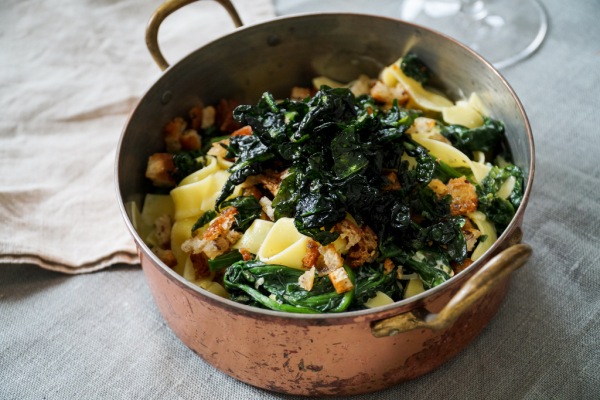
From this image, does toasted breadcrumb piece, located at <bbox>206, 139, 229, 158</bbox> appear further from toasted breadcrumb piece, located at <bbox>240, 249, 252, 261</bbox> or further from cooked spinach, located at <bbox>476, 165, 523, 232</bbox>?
cooked spinach, located at <bbox>476, 165, 523, 232</bbox>

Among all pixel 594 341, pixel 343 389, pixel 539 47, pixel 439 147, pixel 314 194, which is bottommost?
pixel 594 341

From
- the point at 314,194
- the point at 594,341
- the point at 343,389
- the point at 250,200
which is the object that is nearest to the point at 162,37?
the point at 250,200

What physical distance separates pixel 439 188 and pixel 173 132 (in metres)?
2.12

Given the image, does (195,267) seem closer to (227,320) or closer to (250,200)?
(250,200)

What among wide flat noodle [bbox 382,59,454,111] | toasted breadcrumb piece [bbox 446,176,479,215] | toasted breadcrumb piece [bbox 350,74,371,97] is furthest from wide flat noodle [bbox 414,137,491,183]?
toasted breadcrumb piece [bbox 350,74,371,97]

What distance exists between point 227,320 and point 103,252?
5.93 ft

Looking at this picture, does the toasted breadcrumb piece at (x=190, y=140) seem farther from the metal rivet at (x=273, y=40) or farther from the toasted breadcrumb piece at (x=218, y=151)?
the metal rivet at (x=273, y=40)

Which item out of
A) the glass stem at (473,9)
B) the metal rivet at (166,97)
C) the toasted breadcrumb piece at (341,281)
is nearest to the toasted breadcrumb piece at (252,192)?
the toasted breadcrumb piece at (341,281)

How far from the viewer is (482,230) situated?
3121 mm

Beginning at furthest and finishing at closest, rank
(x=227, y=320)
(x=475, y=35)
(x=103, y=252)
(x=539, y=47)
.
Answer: (x=475, y=35)
(x=539, y=47)
(x=103, y=252)
(x=227, y=320)

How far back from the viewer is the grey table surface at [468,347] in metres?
3.00

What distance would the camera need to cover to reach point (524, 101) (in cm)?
465

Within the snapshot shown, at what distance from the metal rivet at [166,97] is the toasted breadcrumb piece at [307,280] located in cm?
190

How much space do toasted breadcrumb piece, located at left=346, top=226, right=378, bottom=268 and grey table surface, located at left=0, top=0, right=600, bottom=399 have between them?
0.84 m
